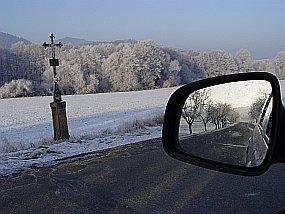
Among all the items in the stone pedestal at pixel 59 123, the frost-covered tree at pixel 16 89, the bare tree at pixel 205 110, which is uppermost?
the bare tree at pixel 205 110

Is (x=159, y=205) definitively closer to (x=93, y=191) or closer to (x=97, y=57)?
(x=93, y=191)

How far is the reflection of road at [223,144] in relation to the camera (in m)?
1.50

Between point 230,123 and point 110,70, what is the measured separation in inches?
2035

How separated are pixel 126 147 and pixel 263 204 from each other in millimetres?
4523

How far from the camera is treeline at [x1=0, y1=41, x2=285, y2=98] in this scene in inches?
1850

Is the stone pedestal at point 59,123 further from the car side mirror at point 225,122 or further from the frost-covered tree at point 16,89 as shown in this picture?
the frost-covered tree at point 16,89

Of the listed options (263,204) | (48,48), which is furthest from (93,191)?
(48,48)

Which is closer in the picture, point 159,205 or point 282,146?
point 282,146

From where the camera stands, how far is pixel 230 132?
5.30ft

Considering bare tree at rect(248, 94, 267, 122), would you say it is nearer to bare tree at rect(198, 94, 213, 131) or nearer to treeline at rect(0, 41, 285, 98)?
bare tree at rect(198, 94, 213, 131)

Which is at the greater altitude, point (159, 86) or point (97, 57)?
point (97, 57)

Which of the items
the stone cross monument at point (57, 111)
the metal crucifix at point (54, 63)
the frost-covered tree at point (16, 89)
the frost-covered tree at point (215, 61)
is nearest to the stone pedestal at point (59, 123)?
the stone cross monument at point (57, 111)

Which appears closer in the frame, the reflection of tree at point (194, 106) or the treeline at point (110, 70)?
the reflection of tree at point (194, 106)

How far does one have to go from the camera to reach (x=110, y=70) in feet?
174
